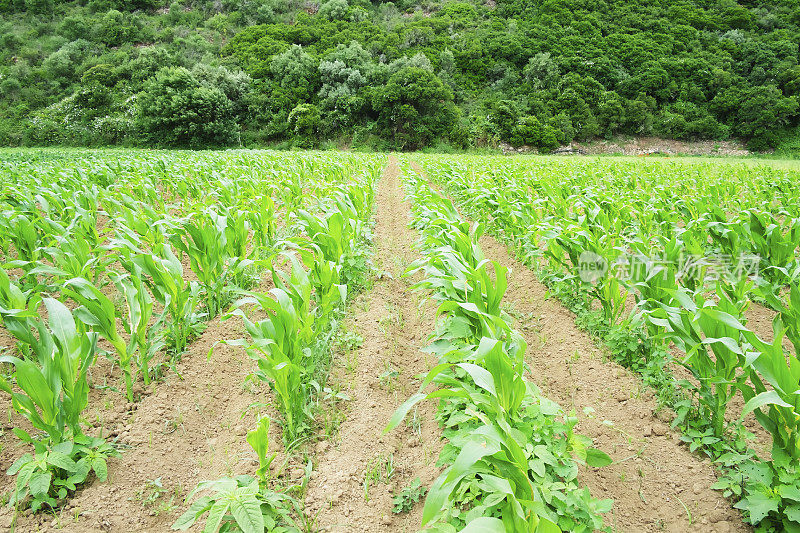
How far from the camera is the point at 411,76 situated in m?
35.3

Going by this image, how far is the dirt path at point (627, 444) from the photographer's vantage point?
168 cm

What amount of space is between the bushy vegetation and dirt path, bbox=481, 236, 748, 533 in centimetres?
3562

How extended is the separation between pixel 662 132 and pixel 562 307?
46352 millimetres

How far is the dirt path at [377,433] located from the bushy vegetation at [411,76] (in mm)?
34485

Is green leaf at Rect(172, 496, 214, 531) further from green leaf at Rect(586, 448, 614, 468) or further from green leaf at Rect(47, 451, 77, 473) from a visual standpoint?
green leaf at Rect(586, 448, 614, 468)

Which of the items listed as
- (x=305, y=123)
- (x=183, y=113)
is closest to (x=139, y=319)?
(x=183, y=113)

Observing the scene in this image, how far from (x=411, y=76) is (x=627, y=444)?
38097 mm

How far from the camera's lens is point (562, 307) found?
3635 millimetres

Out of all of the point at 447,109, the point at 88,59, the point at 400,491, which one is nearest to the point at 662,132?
the point at 447,109

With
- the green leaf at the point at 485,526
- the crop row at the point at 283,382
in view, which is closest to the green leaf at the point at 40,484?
the crop row at the point at 283,382

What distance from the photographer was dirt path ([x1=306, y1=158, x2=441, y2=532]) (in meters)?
1.74

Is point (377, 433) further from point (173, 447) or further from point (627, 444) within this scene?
point (627, 444)

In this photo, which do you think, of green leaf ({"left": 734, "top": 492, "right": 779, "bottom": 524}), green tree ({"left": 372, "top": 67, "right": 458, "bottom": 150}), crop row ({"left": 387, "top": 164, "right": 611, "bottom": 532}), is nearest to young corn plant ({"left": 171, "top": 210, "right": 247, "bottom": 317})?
crop row ({"left": 387, "top": 164, "right": 611, "bottom": 532})

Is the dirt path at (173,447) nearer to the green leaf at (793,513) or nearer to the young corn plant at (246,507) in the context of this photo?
the young corn plant at (246,507)
